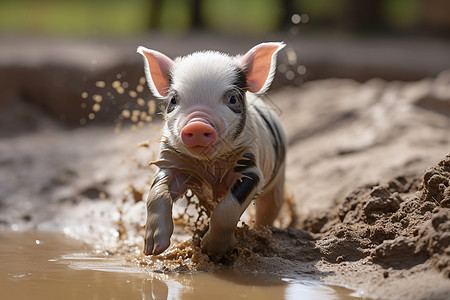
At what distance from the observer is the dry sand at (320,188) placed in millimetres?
3717

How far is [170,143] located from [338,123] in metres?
4.24

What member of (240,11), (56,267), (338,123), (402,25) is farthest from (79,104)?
(240,11)

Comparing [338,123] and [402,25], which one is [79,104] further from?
[402,25]

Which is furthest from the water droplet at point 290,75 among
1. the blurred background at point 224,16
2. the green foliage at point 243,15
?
the green foliage at point 243,15

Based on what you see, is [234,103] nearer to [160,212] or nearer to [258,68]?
[258,68]

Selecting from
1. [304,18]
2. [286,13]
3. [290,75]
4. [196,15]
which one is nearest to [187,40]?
[290,75]

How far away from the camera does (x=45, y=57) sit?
1029cm

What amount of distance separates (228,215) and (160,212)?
379mm

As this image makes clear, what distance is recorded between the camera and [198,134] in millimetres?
3684

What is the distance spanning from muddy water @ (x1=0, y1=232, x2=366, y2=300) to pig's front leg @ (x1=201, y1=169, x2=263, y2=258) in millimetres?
211

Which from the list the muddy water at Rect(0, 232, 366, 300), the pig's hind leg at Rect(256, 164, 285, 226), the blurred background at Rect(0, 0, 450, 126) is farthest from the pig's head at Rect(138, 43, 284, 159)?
the blurred background at Rect(0, 0, 450, 126)

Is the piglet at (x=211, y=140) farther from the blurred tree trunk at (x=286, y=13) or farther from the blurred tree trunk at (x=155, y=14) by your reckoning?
the blurred tree trunk at (x=155, y=14)

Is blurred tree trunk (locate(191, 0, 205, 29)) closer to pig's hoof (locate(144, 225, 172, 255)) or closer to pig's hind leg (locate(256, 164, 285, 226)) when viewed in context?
pig's hind leg (locate(256, 164, 285, 226))

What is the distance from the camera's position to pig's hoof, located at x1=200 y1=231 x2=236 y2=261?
3926mm
